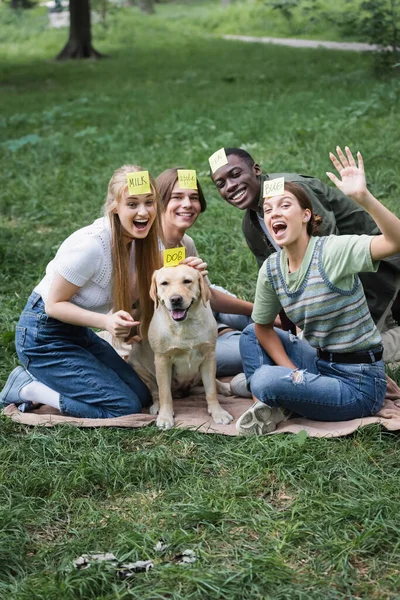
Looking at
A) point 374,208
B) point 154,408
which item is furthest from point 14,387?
point 374,208

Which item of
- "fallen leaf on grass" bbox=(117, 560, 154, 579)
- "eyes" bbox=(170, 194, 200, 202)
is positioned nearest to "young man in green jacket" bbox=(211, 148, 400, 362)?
"eyes" bbox=(170, 194, 200, 202)

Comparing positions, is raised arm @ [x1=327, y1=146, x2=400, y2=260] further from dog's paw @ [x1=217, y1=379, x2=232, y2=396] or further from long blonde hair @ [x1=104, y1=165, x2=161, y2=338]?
dog's paw @ [x1=217, y1=379, x2=232, y2=396]

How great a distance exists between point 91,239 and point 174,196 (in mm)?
619

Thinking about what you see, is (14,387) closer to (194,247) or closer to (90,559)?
(194,247)

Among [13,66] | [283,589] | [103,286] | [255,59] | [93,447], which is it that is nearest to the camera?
[283,589]

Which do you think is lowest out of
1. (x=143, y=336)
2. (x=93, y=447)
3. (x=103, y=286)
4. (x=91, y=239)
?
(x=93, y=447)

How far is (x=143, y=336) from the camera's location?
468 centimetres

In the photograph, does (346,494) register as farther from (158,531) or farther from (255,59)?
(255,59)

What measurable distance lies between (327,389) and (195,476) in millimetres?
782

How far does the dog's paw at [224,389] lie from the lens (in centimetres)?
490

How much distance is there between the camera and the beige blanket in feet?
13.2

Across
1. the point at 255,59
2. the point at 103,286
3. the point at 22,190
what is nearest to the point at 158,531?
the point at 103,286

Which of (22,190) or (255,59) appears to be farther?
(255,59)

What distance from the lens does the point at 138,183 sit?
4223 mm
